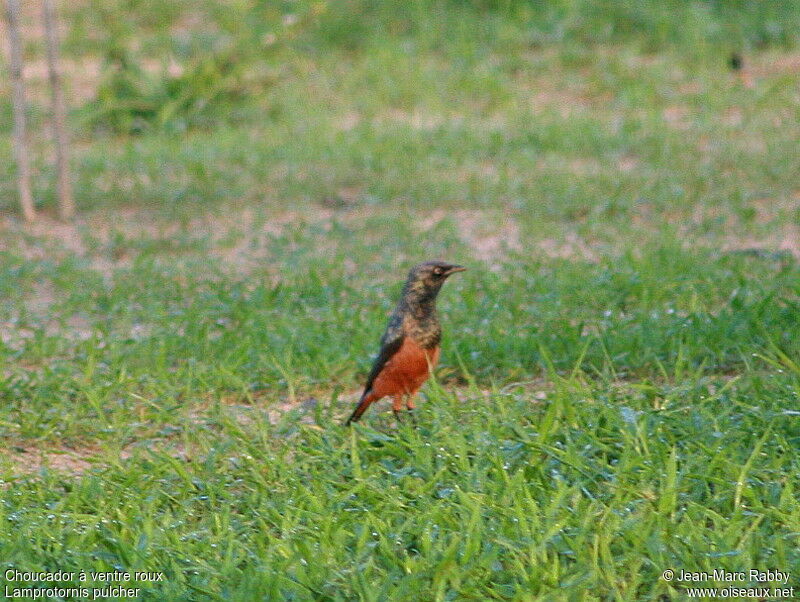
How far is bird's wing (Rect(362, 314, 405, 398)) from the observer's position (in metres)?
4.31

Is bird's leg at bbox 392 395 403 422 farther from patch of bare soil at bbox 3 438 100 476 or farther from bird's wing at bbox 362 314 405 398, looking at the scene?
patch of bare soil at bbox 3 438 100 476

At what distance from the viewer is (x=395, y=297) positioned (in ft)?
19.5

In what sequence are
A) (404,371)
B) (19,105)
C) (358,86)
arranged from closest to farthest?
(404,371)
(19,105)
(358,86)

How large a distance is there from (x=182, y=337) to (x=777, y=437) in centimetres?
272

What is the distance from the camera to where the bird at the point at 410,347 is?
430 centimetres

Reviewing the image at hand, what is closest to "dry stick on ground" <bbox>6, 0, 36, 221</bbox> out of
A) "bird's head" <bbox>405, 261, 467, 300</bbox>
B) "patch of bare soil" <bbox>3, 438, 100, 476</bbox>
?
"patch of bare soil" <bbox>3, 438, 100, 476</bbox>

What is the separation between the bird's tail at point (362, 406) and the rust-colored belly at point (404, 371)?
41 mm

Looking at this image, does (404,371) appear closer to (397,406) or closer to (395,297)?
(397,406)

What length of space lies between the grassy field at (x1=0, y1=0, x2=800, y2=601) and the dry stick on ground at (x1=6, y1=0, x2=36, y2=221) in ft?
0.59

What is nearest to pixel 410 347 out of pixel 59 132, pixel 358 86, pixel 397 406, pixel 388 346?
pixel 388 346

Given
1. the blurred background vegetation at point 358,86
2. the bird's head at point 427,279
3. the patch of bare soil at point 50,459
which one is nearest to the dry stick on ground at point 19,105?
the blurred background vegetation at point 358,86

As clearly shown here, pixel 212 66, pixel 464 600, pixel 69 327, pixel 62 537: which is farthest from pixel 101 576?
pixel 212 66

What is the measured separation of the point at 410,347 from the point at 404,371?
0.09m

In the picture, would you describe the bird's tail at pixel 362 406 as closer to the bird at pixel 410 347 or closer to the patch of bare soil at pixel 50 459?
the bird at pixel 410 347
